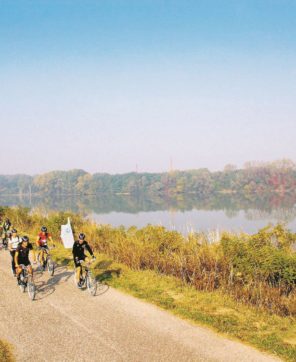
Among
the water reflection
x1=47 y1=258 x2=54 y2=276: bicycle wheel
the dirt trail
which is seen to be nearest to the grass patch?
the dirt trail

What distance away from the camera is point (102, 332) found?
951 cm

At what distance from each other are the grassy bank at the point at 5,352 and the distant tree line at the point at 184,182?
4449 inches

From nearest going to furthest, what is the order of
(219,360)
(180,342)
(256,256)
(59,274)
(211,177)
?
(219,360), (180,342), (256,256), (59,274), (211,177)

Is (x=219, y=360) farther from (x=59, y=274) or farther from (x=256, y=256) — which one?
(x=59, y=274)

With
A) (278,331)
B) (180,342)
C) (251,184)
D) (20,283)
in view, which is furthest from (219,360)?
(251,184)

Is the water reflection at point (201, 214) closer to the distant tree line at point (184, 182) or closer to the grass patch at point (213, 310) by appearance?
the grass patch at point (213, 310)

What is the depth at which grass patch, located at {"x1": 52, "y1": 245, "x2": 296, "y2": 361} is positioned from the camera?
29.5ft

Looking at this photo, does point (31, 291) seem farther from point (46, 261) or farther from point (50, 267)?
point (46, 261)

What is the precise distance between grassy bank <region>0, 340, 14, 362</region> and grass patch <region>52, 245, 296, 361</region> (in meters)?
4.68

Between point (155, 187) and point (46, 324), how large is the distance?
14939 cm

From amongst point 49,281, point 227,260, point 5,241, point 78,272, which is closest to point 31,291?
point 78,272

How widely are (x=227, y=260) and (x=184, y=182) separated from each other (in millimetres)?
138739

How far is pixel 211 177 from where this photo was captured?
155000 millimetres

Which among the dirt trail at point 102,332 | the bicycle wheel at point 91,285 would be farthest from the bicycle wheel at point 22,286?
the bicycle wheel at point 91,285
